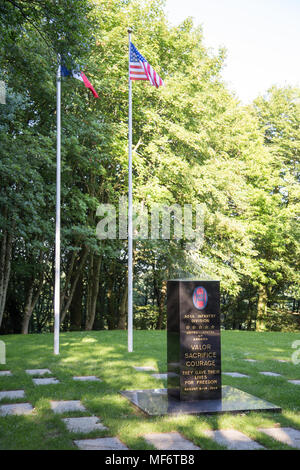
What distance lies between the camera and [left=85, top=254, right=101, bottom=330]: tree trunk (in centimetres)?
1952

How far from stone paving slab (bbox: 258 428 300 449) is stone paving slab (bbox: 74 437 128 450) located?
4.91 feet

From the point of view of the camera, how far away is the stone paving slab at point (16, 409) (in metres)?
5.04

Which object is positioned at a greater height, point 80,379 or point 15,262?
point 15,262

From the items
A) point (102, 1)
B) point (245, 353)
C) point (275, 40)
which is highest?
point (102, 1)

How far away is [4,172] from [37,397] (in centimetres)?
790

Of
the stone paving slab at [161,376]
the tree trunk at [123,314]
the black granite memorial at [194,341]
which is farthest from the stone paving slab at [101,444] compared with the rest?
the tree trunk at [123,314]

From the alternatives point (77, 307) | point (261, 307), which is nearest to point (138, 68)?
point (77, 307)

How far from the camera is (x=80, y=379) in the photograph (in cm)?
708

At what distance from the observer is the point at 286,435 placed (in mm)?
4426

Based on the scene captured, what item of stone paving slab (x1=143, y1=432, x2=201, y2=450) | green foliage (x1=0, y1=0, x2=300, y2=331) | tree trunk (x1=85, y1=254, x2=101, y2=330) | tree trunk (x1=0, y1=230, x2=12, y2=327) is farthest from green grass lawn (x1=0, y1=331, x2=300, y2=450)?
tree trunk (x1=85, y1=254, x2=101, y2=330)

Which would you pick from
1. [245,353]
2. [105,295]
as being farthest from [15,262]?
[245,353]

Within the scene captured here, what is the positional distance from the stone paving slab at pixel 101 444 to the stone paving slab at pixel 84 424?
27 centimetres

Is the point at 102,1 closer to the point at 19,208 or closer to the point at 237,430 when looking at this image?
the point at 19,208
